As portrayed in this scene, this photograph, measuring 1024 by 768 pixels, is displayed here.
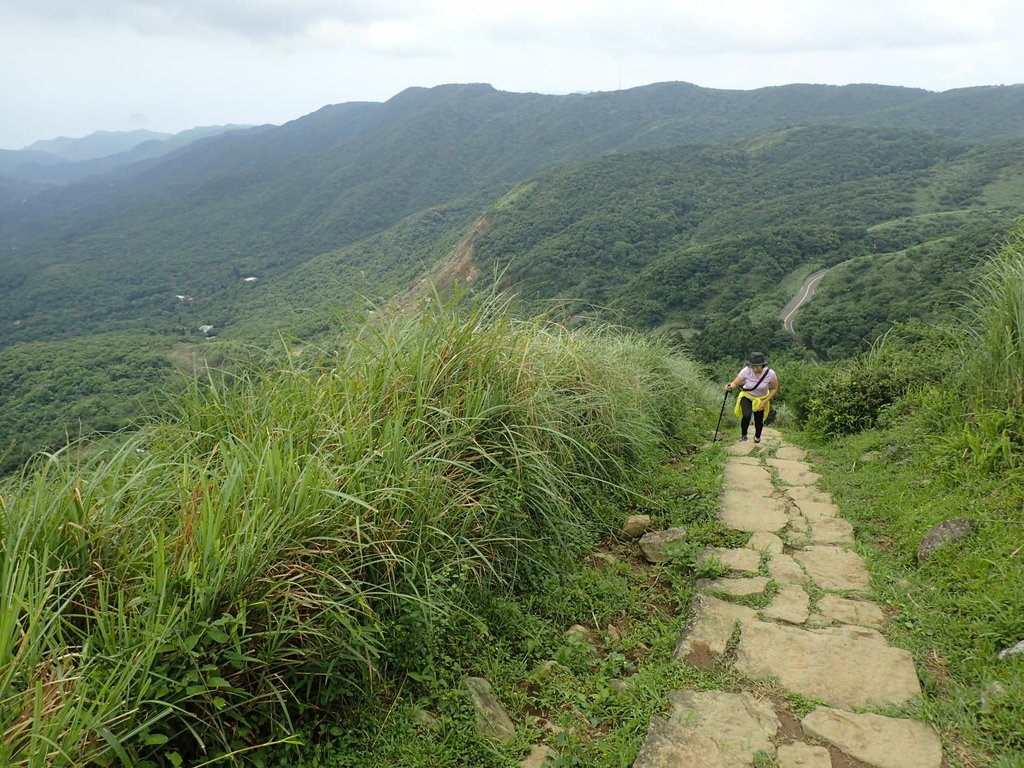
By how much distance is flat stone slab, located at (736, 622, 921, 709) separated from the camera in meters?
2.15

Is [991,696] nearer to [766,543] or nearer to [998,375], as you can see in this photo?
[766,543]

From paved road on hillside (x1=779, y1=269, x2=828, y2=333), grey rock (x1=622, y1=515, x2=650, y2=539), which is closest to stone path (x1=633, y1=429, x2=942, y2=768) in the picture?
grey rock (x1=622, y1=515, x2=650, y2=539)

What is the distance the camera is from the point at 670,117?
158 meters

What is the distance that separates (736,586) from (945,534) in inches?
39.7

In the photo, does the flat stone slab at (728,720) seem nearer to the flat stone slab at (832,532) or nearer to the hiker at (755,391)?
the flat stone slab at (832,532)

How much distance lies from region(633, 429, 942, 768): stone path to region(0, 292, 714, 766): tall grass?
30.4 inches

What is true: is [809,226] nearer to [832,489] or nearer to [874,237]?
[874,237]

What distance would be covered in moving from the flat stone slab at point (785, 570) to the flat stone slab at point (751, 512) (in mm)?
336

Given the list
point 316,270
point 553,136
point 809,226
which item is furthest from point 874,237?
point 553,136

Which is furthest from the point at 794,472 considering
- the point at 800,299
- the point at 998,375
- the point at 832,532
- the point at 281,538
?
the point at 800,299

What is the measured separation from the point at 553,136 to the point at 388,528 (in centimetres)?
16675

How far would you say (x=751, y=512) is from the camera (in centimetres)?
376

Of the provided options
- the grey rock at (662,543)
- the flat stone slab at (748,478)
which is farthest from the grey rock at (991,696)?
the flat stone slab at (748,478)

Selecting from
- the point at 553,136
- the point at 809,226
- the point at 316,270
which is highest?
the point at 553,136
